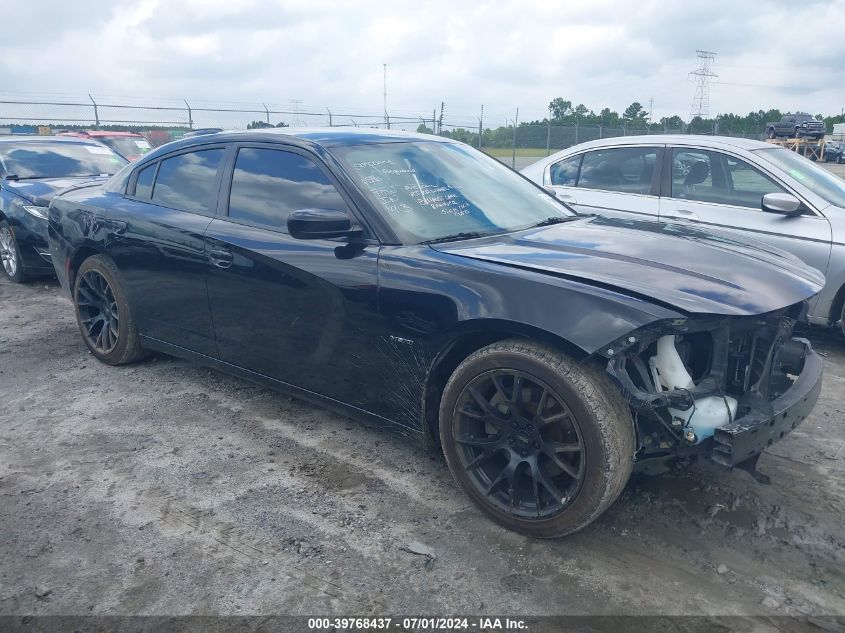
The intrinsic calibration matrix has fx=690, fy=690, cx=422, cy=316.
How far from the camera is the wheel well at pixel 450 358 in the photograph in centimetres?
265

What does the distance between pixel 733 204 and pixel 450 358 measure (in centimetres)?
358

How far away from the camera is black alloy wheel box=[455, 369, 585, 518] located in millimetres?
2641

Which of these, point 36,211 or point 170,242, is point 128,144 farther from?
point 170,242

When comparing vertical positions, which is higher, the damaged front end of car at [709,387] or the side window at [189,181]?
the side window at [189,181]

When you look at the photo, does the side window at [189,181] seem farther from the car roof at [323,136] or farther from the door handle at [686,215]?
the door handle at [686,215]

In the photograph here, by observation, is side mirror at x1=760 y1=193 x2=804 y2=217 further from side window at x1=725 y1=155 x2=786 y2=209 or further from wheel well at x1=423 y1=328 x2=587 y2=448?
wheel well at x1=423 y1=328 x2=587 y2=448

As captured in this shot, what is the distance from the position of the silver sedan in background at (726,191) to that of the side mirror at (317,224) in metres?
2.89

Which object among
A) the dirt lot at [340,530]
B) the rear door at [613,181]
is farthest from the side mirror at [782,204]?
the dirt lot at [340,530]

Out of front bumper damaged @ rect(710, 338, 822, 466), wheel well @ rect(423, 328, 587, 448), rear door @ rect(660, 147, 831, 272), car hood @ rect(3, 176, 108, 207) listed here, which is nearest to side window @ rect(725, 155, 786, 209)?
rear door @ rect(660, 147, 831, 272)

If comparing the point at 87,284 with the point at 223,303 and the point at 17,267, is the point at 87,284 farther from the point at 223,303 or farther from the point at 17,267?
the point at 17,267

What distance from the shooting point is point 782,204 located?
504 cm

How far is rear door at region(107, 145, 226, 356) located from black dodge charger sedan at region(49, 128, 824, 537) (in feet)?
0.06

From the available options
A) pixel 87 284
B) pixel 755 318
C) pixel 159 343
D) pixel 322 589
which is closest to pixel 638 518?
pixel 755 318

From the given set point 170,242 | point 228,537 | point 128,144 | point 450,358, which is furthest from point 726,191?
point 128,144
